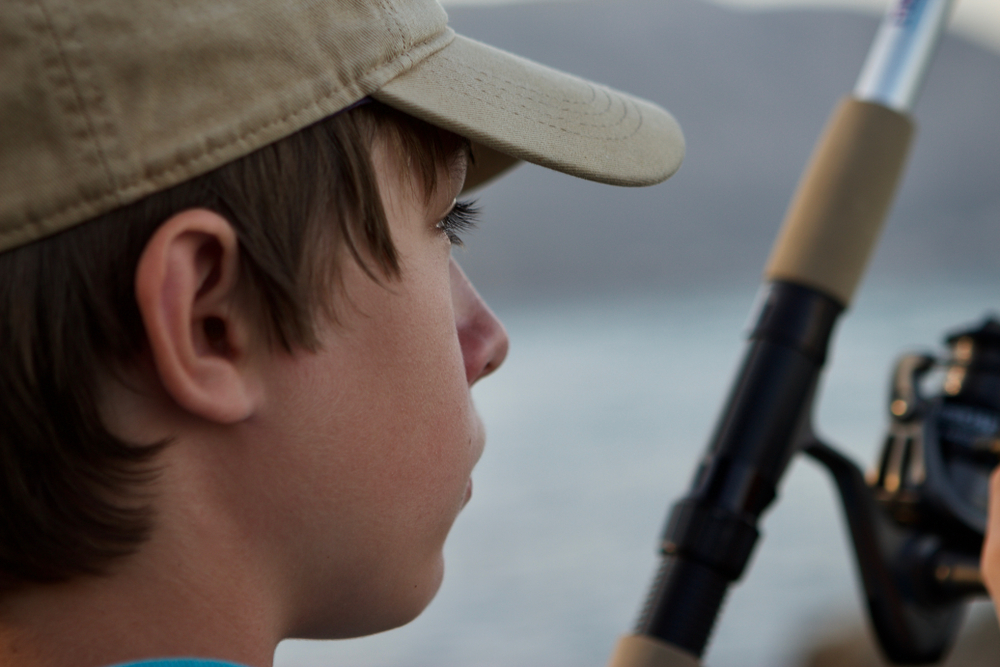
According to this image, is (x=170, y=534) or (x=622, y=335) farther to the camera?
(x=622, y=335)

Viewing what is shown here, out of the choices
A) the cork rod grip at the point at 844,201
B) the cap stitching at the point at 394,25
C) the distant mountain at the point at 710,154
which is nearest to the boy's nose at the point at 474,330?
the cap stitching at the point at 394,25

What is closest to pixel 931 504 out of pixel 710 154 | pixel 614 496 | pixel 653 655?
pixel 653 655

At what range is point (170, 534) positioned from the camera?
0.42 m

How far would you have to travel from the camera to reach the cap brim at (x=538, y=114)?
1.46 ft

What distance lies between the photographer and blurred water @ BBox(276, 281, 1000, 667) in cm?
117

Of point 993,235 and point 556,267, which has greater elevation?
point 993,235

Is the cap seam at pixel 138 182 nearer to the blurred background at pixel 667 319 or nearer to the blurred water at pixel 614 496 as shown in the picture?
the blurred background at pixel 667 319

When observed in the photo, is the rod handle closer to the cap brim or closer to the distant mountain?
the cap brim

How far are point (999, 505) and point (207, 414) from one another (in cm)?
43

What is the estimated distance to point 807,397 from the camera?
25.8 inches

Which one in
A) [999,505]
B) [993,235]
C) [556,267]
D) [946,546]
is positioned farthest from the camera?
[556,267]

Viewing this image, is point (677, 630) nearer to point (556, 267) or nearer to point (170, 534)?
point (170, 534)

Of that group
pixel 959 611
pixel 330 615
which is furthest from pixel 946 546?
pixel 330 615

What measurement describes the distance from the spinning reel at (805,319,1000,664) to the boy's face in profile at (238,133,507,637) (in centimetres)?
31
